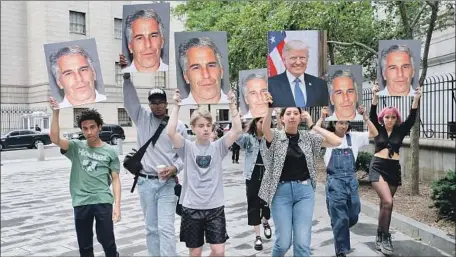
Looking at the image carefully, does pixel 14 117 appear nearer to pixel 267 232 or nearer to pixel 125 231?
pixel 125 231

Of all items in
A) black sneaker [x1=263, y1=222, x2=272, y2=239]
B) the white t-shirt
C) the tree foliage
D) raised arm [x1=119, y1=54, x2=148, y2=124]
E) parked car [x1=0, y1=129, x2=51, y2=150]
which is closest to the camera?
raised arm [x1=119, y1=54, x2=148, y2=124]

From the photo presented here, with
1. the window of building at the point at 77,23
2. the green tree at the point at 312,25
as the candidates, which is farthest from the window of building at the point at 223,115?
the green tree at the point at 312,25

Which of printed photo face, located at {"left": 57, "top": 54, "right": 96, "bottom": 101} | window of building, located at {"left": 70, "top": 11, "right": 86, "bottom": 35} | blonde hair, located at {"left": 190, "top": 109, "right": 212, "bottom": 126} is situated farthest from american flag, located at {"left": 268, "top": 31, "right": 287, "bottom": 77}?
window of building, located at {"left": 70, "top": 11, "right": 86, "bottom": 35}

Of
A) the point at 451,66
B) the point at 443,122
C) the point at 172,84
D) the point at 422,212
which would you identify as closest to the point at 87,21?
the point at 172,84

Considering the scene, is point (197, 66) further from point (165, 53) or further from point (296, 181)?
point (296, 181)

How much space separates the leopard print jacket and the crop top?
161cm

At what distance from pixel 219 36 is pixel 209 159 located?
1282 millimetres

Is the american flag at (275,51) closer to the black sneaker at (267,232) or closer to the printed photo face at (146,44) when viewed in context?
the printed photo face at (146,44)

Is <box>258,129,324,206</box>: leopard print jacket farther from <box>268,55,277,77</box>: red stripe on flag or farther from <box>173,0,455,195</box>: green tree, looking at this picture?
<box>173,0,455,195</box>: green tree

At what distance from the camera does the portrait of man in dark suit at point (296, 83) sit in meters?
4.51

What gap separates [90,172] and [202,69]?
1548 millimetres

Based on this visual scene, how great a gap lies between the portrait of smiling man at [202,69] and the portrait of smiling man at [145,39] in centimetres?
22

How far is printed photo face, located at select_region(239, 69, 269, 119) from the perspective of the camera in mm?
5742

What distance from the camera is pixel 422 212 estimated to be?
759 centimetres
